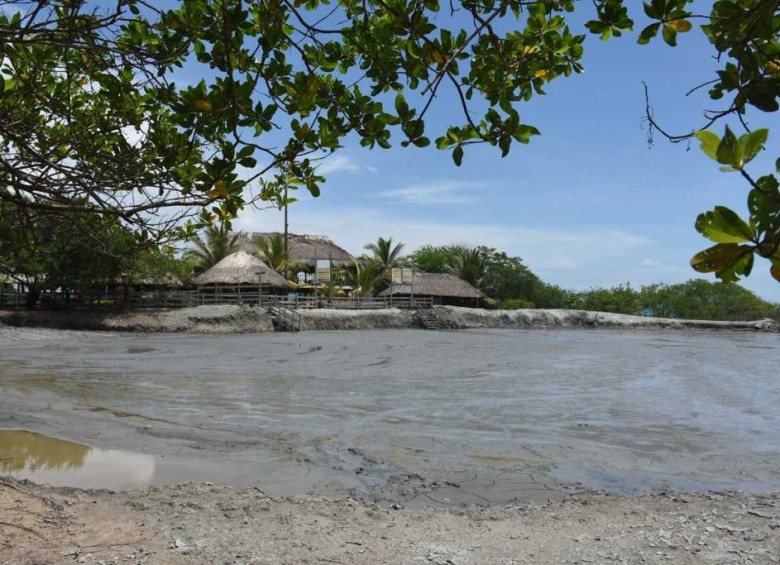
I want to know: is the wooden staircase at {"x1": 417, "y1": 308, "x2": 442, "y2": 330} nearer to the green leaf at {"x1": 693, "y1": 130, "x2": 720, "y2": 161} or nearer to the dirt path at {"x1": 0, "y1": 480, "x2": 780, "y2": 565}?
the dirt path at {"x1": 0, "y1": 480, "x2": 780, "y2": 565}

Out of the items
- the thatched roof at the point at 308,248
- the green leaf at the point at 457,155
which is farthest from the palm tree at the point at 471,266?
the green leaf at the point at 457,155

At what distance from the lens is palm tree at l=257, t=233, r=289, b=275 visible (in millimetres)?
35656

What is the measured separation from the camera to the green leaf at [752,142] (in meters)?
1.11

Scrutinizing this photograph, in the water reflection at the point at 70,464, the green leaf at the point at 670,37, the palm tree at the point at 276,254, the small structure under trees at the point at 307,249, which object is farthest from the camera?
the small structure under trees at the point at 307,249

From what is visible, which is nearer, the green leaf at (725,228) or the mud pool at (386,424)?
the green leaf at (725,228)

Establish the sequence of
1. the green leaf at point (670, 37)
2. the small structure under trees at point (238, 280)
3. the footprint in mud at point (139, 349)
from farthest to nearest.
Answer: the small structure under trees at point (238, 280) → the footprint in mud at point (139, 349) → the green leaf at point (670, 37)

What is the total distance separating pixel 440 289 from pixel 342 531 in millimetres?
37136

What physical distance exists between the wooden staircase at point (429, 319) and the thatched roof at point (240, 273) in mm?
8716

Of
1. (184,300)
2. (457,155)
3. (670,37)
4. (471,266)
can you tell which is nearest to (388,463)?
(457,155)

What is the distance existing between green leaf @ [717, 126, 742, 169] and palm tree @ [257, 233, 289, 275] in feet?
114

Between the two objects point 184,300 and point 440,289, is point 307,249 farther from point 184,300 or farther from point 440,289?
point 184,300

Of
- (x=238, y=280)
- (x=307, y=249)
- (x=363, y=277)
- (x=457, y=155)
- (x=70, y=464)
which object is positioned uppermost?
(x=307, y=249)

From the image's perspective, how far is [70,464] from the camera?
6.24 m

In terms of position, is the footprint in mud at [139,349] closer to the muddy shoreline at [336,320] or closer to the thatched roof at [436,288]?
the muddy shoreline at [336,320]
